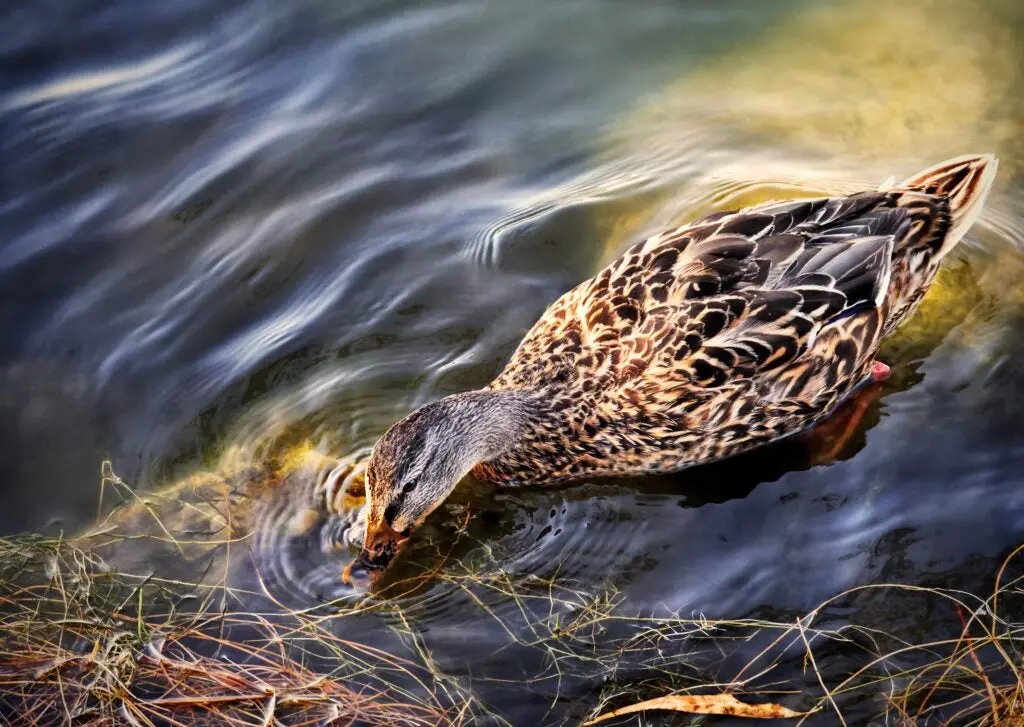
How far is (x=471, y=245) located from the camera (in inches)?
284

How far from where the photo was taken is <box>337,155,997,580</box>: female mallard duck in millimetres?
5473

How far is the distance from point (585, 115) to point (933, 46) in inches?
107

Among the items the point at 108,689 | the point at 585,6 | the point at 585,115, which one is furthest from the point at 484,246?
the point at 108,689

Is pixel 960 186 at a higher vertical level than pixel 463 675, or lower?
higher

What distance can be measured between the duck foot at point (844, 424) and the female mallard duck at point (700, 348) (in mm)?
100

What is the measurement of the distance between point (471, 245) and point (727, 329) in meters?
2.27

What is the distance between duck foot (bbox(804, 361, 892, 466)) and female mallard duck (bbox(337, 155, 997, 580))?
0.10m

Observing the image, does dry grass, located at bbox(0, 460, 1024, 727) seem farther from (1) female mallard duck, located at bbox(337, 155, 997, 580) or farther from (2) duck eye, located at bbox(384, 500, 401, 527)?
(1) female mallard duck, located at bbox(337, 155, 997, 580)

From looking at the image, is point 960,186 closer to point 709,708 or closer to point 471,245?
point 471,245

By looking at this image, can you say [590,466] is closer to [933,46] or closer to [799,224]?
[799,224]

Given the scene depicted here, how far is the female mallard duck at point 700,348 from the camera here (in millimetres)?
5473

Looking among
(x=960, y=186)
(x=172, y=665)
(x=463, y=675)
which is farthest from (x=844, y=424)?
(x=172, y=665)

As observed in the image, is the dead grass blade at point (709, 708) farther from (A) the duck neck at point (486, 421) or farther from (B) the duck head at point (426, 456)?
(A) the duck neck at point (486, 421)

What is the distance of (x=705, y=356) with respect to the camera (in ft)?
17.9
